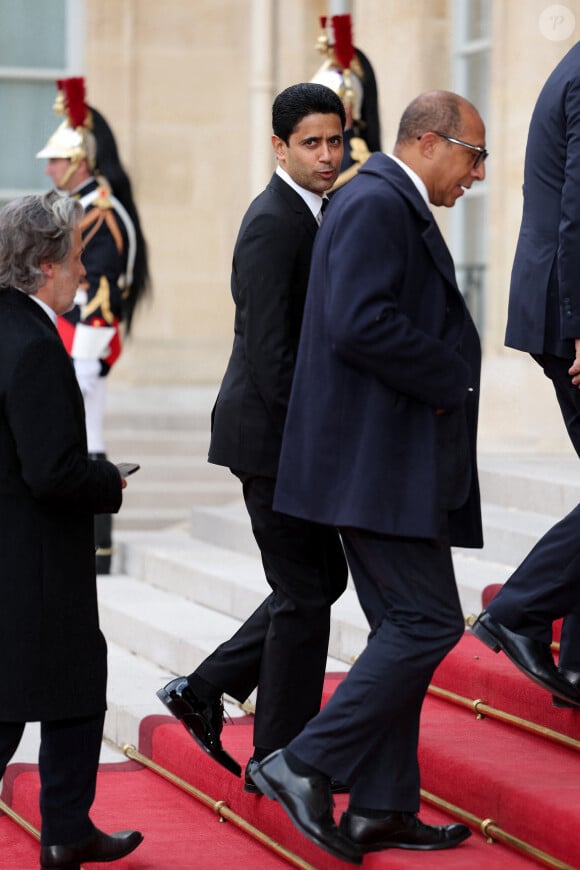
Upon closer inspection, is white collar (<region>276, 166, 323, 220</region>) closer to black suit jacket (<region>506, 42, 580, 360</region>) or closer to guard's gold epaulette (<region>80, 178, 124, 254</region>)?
black suit jacket (<region>506, 42, 580, 360</region>)


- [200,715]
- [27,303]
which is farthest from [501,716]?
[27,303]

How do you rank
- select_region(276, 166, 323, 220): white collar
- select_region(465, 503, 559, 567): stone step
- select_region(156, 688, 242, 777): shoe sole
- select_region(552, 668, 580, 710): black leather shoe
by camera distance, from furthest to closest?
select_region(465, 503, 559, 567): stone step, select_region(156, 688, 242, 777): shoe sole, select_region(552, 668, 580, 710): black leather shoe, select_region(276, 166, 323, 220): white collar

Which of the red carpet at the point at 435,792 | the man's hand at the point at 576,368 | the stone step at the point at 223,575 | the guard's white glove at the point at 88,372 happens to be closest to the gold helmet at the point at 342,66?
the guard's white glove at the point at 88,372

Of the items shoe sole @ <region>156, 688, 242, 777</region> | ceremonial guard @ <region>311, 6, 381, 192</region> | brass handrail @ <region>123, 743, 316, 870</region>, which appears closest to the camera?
brass handrail @ <region>123, 743, 316, 870</region>

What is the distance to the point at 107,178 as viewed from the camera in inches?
310

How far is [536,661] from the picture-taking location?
14.3ft

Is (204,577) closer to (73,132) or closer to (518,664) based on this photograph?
(73,132)

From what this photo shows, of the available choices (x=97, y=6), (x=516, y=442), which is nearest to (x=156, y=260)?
(x=97, y=6)

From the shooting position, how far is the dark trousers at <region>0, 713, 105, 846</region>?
3.92m

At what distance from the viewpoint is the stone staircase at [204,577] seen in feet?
19.9

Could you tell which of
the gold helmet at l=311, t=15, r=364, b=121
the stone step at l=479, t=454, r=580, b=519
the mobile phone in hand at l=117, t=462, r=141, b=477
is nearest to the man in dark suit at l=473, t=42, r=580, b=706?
the mobile phone in hand at l=117, t=462, r=141, b=477

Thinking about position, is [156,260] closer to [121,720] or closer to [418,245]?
[121,720]

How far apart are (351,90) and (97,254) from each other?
4.44ft

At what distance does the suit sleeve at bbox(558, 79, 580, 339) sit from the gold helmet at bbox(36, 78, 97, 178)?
3.94 meters
